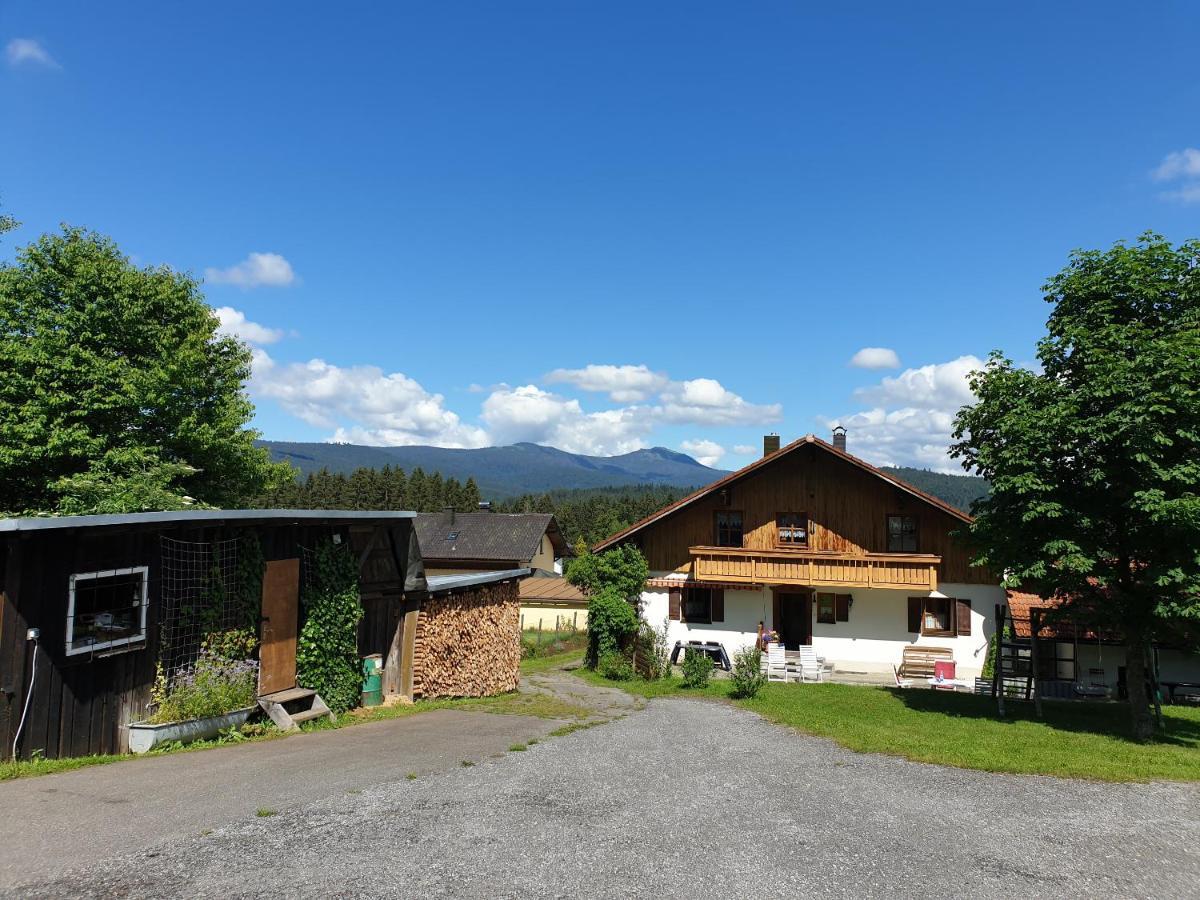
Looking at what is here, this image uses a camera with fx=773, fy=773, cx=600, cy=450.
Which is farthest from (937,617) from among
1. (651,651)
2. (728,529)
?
(651,651)

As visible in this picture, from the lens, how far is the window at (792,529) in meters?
27.5

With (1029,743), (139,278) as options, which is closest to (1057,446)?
(1029,743)

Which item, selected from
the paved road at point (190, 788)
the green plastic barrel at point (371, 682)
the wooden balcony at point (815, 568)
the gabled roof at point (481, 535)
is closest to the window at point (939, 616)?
the wooden balcony at point (815, 568)

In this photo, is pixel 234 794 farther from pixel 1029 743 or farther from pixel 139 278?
pixel 139 278

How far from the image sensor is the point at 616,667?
1024 inches

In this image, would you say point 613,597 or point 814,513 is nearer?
point 814,513

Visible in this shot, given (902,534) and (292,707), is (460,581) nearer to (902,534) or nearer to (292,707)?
(292,707)

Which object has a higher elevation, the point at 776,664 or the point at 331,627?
the point at 331,627

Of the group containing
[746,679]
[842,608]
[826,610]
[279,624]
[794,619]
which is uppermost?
[279,624]

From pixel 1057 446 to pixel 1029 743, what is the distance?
5634mm

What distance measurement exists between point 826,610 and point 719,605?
12.3ft

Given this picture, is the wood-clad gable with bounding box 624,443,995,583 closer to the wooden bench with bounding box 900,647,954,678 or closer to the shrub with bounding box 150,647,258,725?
the wooden bench with bounding box 900,647,954,678

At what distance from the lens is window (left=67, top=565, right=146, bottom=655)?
9.65 m

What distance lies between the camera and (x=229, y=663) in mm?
12031
